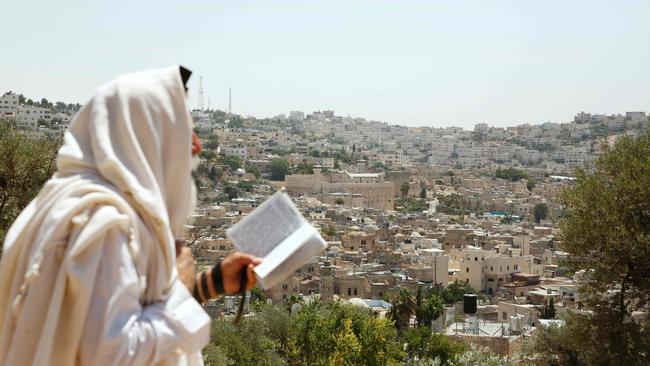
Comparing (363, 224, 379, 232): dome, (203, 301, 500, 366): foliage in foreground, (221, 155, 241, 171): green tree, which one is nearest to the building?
(221, 155, 241, 171): green tree

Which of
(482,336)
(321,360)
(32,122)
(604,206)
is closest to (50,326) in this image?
(604,206)

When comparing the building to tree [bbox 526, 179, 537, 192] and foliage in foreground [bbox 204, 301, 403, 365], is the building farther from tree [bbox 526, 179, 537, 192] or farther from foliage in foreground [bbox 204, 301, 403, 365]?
foliage in foreground [bbox 204, 301, 403, 365]

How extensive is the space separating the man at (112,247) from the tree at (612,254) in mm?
8884

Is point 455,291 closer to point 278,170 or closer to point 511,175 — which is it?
point 278,170

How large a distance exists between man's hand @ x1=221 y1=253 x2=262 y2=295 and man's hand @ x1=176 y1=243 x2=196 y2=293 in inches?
2.2

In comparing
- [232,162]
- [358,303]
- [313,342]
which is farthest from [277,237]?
[232,162]

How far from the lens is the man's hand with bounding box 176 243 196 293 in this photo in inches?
68.5

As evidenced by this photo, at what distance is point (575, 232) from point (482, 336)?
1645 centimetres

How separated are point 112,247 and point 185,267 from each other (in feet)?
0.80

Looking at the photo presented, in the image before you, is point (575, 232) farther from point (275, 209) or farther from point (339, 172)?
point (339, 172)

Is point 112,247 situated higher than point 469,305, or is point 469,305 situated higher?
point 112,247

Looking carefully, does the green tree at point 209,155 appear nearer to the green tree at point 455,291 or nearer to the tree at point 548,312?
the green tree at point 455,291

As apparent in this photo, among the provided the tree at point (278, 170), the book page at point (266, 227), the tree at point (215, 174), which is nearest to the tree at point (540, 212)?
the tree at point (278, 170)

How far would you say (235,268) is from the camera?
70.2 inches
